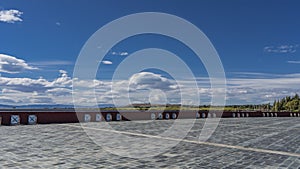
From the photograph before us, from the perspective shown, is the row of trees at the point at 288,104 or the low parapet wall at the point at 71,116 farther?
the row of trees at the point at 288,104

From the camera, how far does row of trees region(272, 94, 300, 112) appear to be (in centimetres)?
6669

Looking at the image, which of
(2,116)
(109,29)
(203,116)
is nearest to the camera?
(2,116)

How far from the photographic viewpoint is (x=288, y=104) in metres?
69.6

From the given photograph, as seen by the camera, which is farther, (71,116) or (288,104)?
(288,104)

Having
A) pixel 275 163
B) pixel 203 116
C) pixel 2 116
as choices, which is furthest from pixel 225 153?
pixel 203 116

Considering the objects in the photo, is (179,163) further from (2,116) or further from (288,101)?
(288,101)

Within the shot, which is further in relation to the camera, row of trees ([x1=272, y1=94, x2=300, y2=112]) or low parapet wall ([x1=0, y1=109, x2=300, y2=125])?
row of trees ([x1=272, y1=94, x2=300, y2=112])

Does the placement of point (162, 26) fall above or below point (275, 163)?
above

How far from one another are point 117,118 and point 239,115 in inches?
Answer: 742

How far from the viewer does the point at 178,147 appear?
747 centimetres

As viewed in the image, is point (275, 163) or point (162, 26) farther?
point (162, 26)

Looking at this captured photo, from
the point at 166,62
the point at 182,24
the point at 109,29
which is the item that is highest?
the point at 182,24

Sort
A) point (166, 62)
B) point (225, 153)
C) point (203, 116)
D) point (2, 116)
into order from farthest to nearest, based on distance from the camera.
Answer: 1. point (203, 116)
2. point (166, 62)
3. point (2, 116)
4. point (225, 153)

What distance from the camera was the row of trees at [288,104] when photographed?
6669 centimetres
